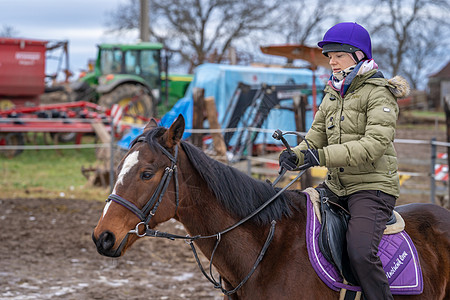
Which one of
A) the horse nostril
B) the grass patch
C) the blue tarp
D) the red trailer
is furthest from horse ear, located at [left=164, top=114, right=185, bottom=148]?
the red trailer

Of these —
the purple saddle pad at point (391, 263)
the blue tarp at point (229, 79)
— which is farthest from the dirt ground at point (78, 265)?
the blue tarp at point (229, 79)

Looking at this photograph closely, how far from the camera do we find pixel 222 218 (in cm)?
285

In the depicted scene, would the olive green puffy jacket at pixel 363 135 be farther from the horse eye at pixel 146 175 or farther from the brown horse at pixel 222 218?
the horse eye at pixel 146 175

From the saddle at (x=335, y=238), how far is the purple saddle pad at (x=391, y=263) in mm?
28

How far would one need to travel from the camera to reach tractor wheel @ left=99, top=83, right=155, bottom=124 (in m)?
16.2

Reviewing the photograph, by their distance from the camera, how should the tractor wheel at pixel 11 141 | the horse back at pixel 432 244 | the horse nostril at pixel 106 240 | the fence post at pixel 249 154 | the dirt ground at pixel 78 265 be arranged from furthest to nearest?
1. the tractor wheel at pixel 11 141
2. the fence post at pixel 249 154
3. the dirt ground at pixel 78 265
4. the horse back at pixel 432 244
5. the horse nostril at pixel 106 240

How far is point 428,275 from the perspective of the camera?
298 centimetres

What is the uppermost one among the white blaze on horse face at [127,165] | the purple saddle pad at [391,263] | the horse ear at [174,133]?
the horse ear at [174,133]

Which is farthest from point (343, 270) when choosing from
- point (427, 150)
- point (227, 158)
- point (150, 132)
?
point (427, 150)

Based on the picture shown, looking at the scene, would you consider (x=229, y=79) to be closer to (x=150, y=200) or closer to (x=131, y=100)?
(x=131, y=100)

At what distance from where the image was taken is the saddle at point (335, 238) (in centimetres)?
276

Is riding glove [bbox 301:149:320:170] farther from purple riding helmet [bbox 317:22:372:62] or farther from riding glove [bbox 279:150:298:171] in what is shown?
purple riding helmet [bbox 317:22:372:62]

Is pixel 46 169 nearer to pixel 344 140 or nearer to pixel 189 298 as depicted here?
pixel 189 298

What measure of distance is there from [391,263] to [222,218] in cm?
93
